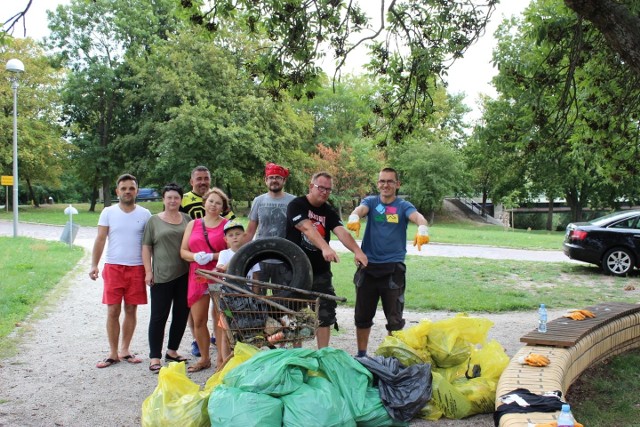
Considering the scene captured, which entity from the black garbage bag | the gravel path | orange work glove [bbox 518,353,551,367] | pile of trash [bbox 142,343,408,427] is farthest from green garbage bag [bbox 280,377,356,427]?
orange work glove [bbox 518,353,551,367]

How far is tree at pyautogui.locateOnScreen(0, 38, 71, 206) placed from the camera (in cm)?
3688

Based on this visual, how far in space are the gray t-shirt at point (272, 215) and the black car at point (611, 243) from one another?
31.4 ft

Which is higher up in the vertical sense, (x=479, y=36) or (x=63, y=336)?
(x=479, y=36)

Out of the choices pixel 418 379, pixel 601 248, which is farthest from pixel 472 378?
pixel 601 248

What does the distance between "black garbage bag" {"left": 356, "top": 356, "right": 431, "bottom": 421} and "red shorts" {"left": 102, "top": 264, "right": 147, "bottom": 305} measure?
8.21ft

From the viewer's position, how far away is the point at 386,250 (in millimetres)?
5637

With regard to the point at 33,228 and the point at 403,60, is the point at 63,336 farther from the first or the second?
the point at 33,228

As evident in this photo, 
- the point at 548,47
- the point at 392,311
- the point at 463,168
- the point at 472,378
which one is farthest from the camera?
the point at 463,168

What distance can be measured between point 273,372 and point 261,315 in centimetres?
73

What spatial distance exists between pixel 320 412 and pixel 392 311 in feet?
7.12

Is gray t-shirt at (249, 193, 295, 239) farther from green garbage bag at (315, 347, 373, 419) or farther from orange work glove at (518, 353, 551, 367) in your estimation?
orange work glove at (518, 353, 551, 367)

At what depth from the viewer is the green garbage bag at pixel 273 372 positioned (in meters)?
3.69

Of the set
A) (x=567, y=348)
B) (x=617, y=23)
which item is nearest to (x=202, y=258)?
(x=567, y=348)

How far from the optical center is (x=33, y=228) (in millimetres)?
25703
